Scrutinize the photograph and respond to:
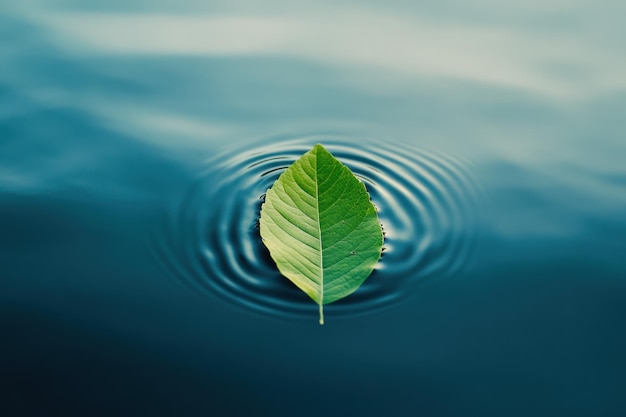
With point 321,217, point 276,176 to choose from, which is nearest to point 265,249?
point 321,217

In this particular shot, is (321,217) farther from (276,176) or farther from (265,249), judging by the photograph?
(276,176)

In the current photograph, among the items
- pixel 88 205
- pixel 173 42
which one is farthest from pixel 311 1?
pixel 88 205

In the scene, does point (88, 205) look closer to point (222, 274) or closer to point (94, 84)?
point (222, 274)

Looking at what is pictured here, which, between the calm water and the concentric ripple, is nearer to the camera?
the calm water

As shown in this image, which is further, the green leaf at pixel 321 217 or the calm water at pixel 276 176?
the green leaf at pixel 321 217
